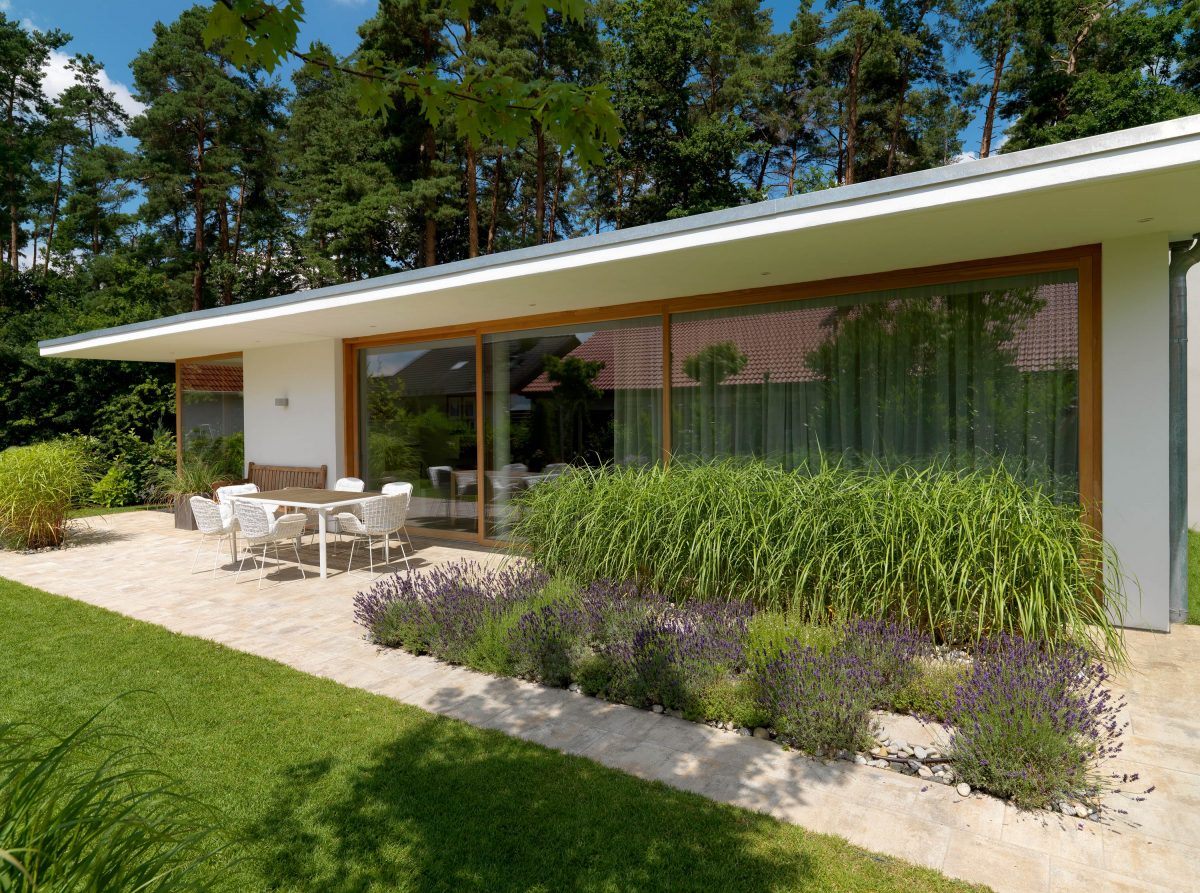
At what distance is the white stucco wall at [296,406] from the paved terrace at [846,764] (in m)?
4.26

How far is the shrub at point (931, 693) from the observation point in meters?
3.33

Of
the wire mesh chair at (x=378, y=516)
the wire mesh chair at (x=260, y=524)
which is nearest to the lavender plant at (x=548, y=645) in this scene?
the wire mesh chair at (x=378, y=516)

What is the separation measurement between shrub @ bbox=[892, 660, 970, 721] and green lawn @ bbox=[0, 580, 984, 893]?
4.14ft

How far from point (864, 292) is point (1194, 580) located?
Answer: 396cm

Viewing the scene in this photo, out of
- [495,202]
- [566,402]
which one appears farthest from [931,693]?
[495,202]

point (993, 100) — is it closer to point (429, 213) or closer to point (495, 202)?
point (495, 202)

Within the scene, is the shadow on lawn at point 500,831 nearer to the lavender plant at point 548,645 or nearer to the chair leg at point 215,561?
the lavender plant at point 548,645

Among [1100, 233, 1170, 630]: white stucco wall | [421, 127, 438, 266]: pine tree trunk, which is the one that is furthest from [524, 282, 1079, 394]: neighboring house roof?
[421, 127, 438, 266]: pine tree trunk

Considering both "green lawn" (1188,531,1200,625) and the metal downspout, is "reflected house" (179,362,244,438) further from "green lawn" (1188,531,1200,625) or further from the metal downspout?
"green lawn" (1188,531,1200,625)

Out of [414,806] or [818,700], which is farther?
[818,700]

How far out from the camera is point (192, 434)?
12.4 metres

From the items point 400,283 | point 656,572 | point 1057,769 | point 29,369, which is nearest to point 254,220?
point 29,369

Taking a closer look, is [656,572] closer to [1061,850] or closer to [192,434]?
[1061,850]

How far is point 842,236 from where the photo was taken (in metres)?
4.52
